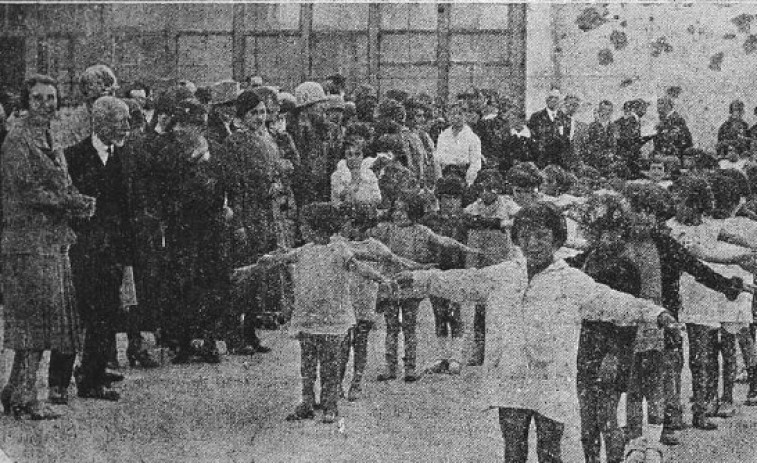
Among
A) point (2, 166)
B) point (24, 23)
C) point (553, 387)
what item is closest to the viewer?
point (553, 387)

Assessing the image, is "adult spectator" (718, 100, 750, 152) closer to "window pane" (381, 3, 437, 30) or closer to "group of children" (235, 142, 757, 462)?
"group of children" (235, 142, 757, 462)

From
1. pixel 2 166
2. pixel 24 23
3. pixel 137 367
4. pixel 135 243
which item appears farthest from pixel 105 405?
pixel 24 23

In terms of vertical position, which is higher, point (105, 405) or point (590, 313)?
point (590, 313)

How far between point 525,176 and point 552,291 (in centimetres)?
129

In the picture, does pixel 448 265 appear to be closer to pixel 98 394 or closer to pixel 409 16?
pixel 409 16

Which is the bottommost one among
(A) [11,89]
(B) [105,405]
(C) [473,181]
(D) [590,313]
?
(B) [105,405]

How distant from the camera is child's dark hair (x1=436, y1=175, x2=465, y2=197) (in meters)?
4.39

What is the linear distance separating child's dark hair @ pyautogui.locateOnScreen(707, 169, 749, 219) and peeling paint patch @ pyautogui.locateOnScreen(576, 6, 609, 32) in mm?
704

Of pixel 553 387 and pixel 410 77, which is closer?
pixel 553 387

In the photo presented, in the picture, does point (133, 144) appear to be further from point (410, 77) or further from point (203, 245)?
point (410, 77)

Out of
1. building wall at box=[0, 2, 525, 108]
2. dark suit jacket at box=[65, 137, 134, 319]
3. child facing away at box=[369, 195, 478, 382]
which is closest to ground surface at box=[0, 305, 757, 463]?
child facing away at box=[369, 195, 478, 382]

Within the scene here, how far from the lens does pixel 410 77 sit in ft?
14.8

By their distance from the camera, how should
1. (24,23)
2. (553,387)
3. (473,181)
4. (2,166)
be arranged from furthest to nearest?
(473,181)
(24,23)
(2,166)
(553,387)

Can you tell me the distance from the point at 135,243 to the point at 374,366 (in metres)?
1.01
